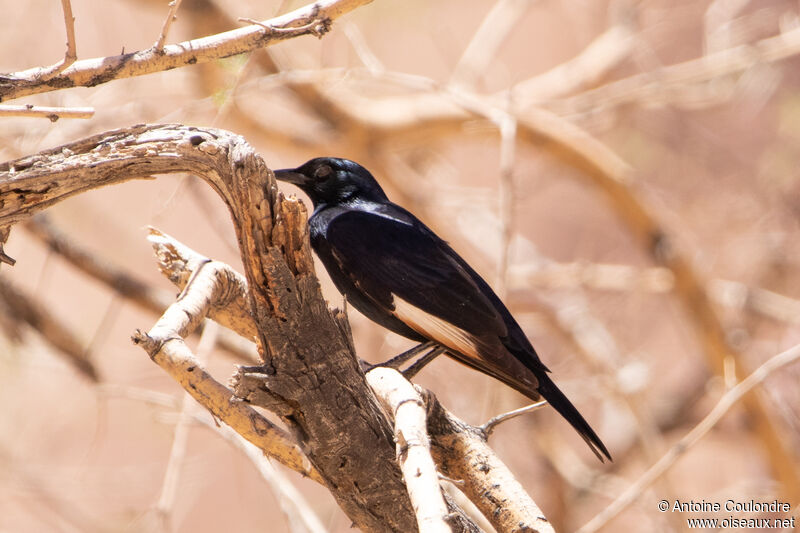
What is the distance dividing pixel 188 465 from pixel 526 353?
10.5 feet

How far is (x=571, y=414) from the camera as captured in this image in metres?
2.27

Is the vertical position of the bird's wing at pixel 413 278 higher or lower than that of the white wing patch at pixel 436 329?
higher

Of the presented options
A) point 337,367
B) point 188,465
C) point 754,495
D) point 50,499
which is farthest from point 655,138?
point 337,367

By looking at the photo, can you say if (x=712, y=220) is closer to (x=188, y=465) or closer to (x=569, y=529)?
(x=569, y=529)

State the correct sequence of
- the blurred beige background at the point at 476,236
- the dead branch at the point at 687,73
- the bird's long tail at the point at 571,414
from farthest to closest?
1. the dead branch at the point at 687,73
2. the blurred beige background at the point at 476,236
3. the bird's long tail at the point at 571,414

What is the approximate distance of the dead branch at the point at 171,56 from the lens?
167 cm

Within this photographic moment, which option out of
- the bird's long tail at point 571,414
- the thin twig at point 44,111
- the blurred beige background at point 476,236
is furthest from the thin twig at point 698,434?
the thin twig at point 44,111

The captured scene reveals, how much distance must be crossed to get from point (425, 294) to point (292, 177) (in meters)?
0.65

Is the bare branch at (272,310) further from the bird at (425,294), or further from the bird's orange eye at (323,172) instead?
the bird's orange eye at (323,172)

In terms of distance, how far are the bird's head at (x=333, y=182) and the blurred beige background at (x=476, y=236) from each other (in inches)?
24.2

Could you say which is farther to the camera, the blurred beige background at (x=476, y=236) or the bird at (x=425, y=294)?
the blurred beige background at (x=476, y=236)

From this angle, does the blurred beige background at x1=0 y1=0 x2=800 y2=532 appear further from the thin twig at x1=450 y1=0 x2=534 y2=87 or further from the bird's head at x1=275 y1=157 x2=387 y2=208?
the bird's head at x1=275 y1=157 x2=387 y2=208

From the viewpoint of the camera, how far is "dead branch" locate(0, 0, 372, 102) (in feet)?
5.47

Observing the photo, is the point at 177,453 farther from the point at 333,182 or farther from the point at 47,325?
the point at 47,325
